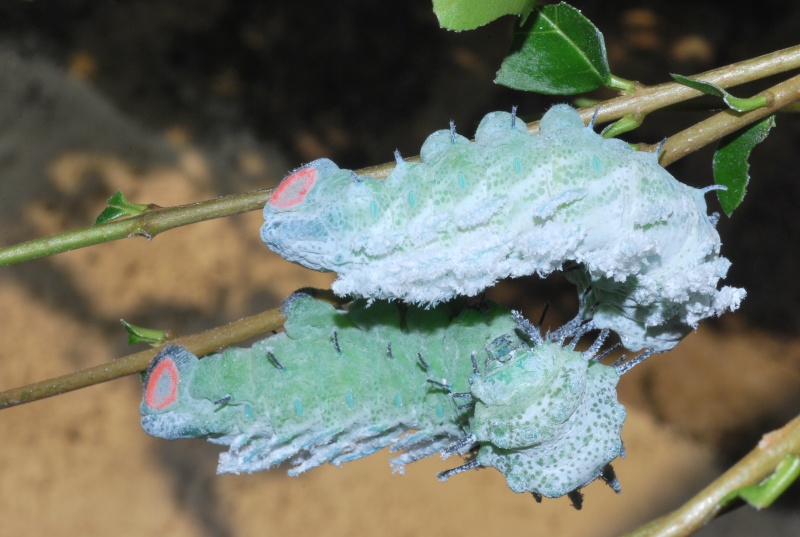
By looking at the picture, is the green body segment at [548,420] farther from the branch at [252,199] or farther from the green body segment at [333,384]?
the branch at [252,199]

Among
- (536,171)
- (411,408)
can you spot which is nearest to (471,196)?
(536,171)

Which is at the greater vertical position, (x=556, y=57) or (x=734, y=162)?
(x=556, y=57)

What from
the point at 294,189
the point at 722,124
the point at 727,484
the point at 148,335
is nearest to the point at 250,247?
the point at 148,335

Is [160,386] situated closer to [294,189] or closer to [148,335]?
[148,335]

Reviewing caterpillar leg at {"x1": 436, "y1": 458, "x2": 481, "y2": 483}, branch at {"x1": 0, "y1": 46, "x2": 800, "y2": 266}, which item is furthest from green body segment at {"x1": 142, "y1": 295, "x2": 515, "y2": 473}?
branch at {"x1": 0, "y1": 46, "x2": 800, "y2": 266}

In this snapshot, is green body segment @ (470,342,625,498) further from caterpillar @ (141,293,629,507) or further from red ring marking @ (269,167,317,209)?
red ring marking @ (269,167,317,209)

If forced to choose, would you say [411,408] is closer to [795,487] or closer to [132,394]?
[132,394]

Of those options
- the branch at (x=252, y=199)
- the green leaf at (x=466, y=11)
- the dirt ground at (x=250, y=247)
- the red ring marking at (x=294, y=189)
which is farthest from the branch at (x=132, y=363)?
the dirt ground at (x=250, y=247)
